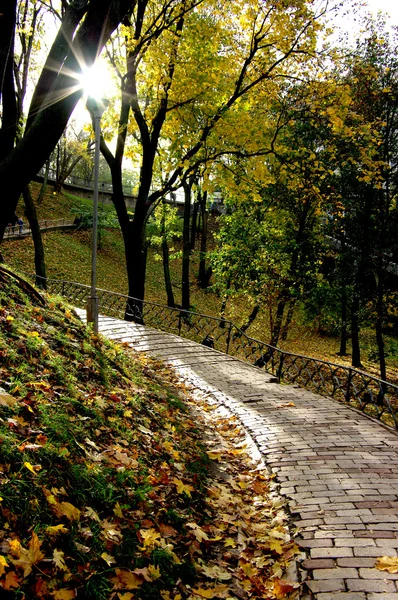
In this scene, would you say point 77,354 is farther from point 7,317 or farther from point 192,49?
point 192,49

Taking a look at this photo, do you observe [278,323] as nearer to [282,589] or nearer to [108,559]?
[282,589]

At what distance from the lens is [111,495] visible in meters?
3.76

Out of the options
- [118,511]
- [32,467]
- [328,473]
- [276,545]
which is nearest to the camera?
[32,467]

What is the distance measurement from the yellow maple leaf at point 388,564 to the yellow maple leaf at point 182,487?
180 centimetres

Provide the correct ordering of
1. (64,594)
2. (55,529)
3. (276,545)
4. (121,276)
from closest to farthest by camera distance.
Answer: (64,594)
(55,529)
(276,545)
(121,276)

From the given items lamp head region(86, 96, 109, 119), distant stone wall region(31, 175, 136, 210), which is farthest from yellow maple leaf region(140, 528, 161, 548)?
distant stone wall region(31, 175, 136, 210)

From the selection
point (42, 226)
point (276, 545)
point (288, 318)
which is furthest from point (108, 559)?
point (42, 226)

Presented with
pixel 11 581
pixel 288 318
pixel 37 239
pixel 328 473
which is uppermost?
pixel 37 239

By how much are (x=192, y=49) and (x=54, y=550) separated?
12.6m

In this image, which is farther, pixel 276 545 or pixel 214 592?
pixel 276 545

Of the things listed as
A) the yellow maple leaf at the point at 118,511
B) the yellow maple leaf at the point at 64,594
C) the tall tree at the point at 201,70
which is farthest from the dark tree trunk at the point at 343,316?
the yellow maple leaf at the point at 64,594

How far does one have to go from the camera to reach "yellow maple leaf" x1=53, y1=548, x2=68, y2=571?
9.20 feet

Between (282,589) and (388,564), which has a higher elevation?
(388,564)

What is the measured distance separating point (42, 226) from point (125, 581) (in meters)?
28.9
